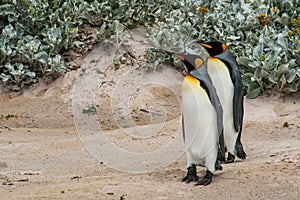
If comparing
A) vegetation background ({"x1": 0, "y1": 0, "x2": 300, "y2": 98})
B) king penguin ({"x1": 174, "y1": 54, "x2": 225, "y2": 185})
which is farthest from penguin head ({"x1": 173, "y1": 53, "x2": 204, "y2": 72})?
vegetation background ({"x1": 0, "y1": 0, "x2": 300, "y2": 98})

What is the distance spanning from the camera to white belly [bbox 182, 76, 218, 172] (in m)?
4.29

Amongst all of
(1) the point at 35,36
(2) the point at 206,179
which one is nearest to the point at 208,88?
(2) the point at 206,179

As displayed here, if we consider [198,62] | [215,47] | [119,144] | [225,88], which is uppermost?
[198,62]

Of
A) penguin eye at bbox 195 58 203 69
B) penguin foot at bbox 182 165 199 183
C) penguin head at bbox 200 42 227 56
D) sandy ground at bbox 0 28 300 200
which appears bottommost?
sandy ground at bbox 0 28 300 200

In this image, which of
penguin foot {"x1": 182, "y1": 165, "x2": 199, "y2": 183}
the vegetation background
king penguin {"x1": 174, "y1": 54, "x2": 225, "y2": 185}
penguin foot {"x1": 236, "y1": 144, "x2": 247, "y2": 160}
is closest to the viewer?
king penguin {"x1": 174, "y1": 54, "x2": 225, "y2": 185}

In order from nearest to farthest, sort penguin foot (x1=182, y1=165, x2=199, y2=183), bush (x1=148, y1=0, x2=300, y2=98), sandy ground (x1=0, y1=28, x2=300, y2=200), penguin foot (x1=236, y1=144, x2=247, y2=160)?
sandy ground (x1=0, y1=28, x2=300, y2=200) → penguin foot (x1=182, y1=165, x2=199, y2=183) → penguin foot (x1=236, y1=144, x2=247, y2=160) → bush (x1=148, y1=0, x2=300, y2=98)

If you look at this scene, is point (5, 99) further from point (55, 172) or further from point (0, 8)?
point (55, 172)

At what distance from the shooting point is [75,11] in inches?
322

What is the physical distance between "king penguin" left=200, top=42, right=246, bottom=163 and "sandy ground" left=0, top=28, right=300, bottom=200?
0.91 ft

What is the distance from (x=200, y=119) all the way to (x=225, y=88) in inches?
28.5

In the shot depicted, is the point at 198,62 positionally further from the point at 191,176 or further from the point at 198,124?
the point at 191,176

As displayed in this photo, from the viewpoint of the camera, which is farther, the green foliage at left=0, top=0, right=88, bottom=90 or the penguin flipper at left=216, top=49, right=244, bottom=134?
the green foliage at left=0, top=0, right=88, bottom=90

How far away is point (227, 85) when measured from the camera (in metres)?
4.98

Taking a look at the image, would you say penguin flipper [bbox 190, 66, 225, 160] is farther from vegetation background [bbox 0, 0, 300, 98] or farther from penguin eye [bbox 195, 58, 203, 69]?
vegetation background [bbox 0, 0, 300, 98]
